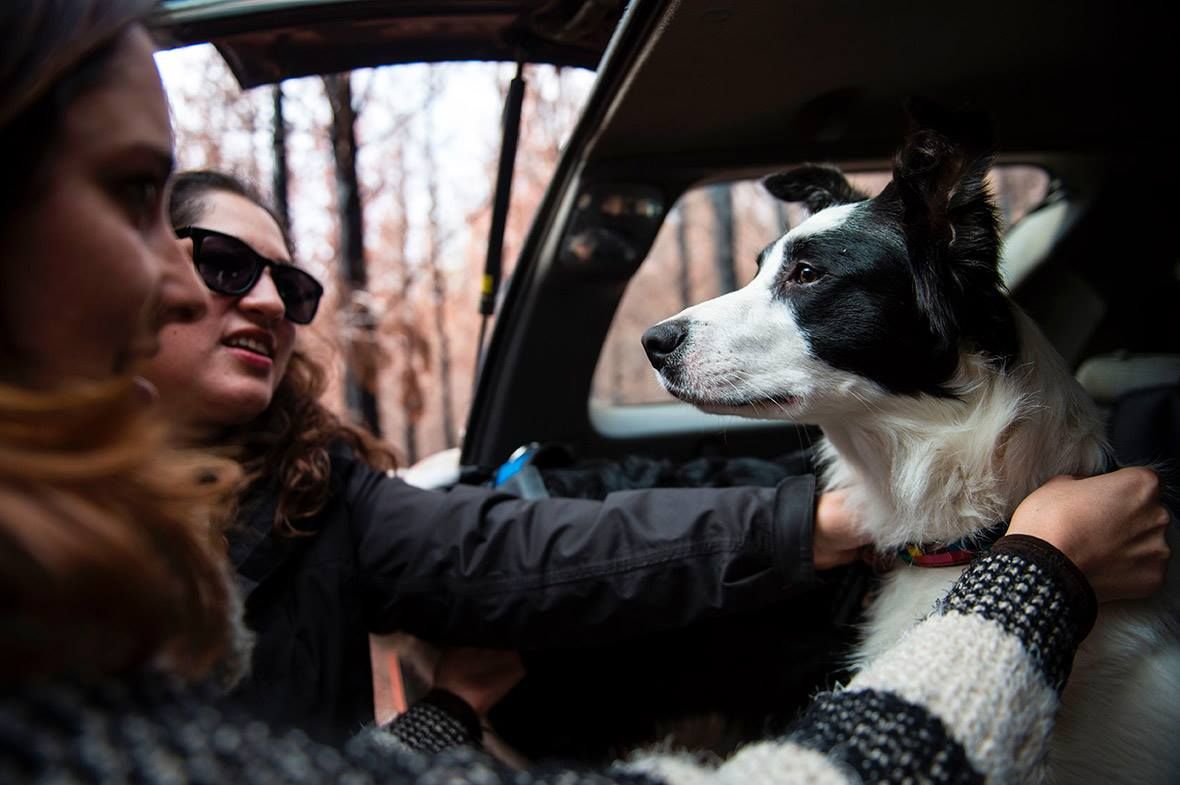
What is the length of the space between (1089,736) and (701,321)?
111cm

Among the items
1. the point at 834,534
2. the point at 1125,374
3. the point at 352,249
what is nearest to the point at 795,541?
the point at 834,534

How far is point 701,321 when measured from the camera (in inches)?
76.3

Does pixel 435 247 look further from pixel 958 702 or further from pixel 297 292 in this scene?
pixel 958 702

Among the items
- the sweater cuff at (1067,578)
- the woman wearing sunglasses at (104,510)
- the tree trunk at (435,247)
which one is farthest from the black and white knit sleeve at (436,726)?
the tree trunk at (435,247)

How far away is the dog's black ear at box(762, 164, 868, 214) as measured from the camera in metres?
2.20

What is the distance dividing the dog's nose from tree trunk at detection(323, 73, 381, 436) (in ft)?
15.4

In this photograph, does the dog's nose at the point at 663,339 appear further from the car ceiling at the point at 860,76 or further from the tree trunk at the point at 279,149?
the tree trunk at the point at 279,149

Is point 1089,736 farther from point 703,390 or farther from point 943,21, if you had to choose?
point 943,21

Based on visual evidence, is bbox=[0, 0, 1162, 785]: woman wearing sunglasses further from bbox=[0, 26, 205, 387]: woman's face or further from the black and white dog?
the black and white dog

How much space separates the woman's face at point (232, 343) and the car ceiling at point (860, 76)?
3.14 ft

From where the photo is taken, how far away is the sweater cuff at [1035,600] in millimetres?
1124

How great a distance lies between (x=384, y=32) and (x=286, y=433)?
3.47ft

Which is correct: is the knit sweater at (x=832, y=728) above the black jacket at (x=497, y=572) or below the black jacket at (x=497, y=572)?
above

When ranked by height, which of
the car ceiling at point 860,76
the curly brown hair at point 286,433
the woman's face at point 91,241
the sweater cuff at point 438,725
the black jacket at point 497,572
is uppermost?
the car ceiling at point 860,76
